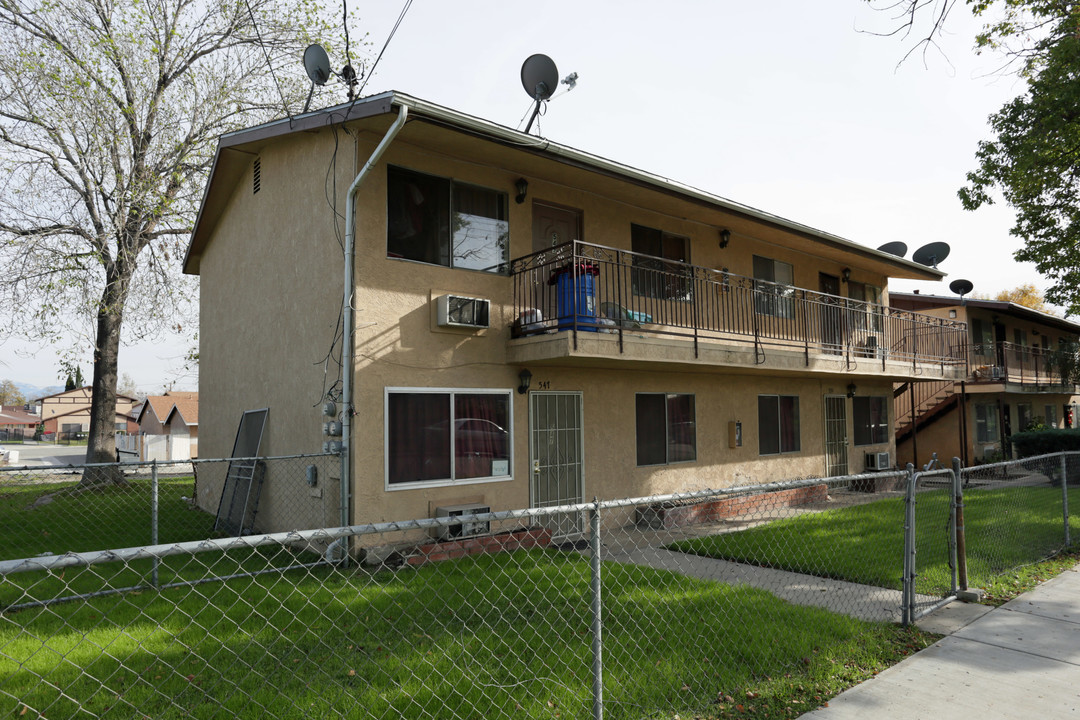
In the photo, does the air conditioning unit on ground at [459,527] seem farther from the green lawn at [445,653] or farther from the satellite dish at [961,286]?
the satellite dish at [961,286]

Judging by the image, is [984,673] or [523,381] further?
[523,381]

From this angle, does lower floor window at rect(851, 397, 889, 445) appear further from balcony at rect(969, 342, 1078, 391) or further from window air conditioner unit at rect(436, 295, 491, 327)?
window air conditioner unit at rect(436, 295, 491, 327)

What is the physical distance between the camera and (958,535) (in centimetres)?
594

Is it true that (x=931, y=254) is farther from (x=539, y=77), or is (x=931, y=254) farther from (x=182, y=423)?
(x=182, y=423)

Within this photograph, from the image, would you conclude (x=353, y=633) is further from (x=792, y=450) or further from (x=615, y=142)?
(x=792, y=450)

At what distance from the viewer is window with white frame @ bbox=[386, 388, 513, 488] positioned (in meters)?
8.40

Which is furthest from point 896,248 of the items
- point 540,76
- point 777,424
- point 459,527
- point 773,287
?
point 459,527

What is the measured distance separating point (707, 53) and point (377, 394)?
542 centimetres

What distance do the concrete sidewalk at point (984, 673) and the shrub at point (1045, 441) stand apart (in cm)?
1572

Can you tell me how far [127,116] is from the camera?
60.1 ft

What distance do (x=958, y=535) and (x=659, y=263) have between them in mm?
7067

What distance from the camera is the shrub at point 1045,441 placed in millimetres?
18188

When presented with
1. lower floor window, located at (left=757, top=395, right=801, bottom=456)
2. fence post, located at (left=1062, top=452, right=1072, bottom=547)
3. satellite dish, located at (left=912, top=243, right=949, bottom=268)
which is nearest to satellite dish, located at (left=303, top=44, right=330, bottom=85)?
lower floor window, located at (left=757, top=395, right=801, bottom=456)

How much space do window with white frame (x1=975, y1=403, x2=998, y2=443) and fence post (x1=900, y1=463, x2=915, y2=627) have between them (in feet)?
69.0
